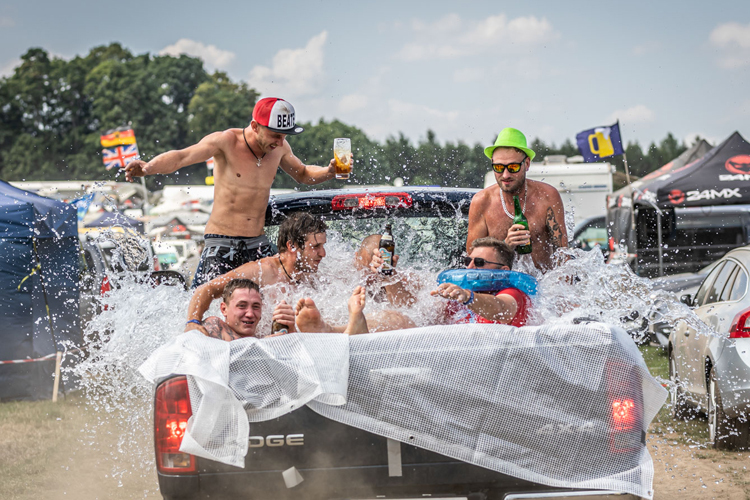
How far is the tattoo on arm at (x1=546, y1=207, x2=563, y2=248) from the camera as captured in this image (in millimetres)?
5023

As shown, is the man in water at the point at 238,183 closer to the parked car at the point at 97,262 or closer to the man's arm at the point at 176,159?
the man's arm at the point at 176,159

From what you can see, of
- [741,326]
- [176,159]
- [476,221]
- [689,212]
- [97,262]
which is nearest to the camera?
[476,221]

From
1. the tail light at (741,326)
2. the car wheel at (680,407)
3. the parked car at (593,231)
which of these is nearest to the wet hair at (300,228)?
the tail light at (741,326)

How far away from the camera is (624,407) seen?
3.02 meters

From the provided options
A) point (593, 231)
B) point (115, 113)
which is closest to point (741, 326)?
point (593, 231)

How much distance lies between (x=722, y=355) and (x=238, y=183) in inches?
152

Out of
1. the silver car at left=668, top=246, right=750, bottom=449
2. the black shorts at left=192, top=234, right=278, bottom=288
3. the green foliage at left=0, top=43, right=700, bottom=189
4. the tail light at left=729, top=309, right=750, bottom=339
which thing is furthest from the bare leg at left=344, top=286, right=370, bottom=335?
the green foliage at left=0, top=43, right=700, bottom=189

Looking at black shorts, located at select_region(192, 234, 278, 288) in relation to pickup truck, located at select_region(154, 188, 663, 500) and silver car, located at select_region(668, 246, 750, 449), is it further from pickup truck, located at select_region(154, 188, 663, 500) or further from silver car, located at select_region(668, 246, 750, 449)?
silver car, located at select_region(668, 246, 750, 449)

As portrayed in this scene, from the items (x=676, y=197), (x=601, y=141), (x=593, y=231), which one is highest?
(x=601, y=141)

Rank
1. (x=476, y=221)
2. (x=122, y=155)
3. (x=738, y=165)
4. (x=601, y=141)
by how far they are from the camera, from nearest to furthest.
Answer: (x=476, y=221), (x=738, y=165), (x=601, y=141), (x=122, y=155)

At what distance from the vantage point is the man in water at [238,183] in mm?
5324

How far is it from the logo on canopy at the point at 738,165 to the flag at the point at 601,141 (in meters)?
4.52

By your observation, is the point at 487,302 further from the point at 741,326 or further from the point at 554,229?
the point at 741,326

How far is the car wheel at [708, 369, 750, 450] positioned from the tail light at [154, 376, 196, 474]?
452 centimetres
